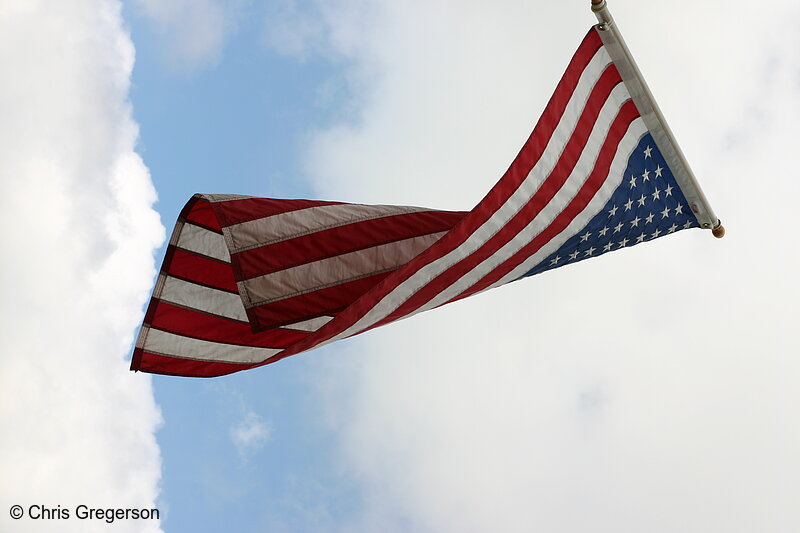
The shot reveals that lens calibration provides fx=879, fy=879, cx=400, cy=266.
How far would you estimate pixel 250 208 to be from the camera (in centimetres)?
978

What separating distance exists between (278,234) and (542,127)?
3248mm

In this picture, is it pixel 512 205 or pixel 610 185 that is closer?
pixel 512 205

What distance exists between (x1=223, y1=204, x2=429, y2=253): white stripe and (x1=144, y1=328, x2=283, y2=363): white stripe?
141 centimetres

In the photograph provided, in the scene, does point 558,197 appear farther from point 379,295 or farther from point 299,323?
point 299,323

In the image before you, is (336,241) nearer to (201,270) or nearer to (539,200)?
(201,270)

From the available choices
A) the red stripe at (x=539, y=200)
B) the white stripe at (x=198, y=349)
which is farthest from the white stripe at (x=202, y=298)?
the red stripe at (x=539, y=200)

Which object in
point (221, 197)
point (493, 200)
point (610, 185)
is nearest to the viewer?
point (493, 200)

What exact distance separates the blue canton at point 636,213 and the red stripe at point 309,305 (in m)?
2.03

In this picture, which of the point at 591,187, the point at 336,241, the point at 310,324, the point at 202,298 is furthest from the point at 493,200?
the point at 202,298

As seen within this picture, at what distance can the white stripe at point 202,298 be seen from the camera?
34.1ft

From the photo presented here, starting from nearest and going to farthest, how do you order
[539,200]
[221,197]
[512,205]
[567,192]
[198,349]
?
[512,205] < [539,200] < [567,192] < [221,197] < [198,349]

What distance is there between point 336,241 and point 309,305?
793 mm

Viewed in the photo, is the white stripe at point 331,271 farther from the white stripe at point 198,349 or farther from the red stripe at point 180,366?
the red stripe at point 180,366

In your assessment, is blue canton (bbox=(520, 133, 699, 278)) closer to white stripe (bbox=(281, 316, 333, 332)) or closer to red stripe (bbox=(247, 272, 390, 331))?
red stripe (bbox=(247, 272, 390, 331))
